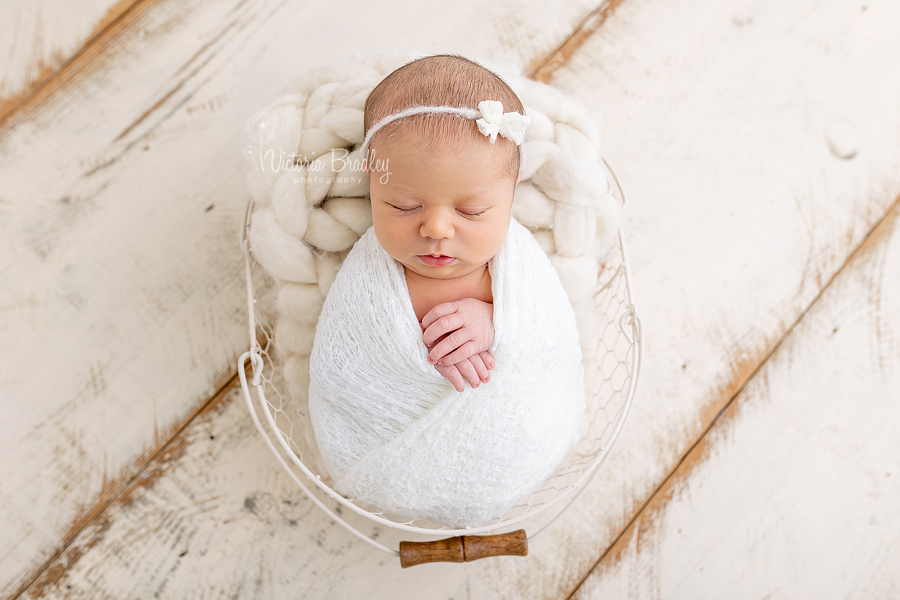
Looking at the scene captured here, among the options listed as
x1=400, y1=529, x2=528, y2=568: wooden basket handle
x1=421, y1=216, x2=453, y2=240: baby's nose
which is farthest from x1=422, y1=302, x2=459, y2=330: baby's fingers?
x1=400, y1=529, x2=528, y2=568: wooden basket handle

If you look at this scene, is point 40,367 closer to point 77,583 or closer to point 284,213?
point 77,583

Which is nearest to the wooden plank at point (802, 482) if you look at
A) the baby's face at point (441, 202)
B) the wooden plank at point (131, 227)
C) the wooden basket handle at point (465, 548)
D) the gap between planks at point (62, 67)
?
the wooden basket handle at point (465, 548)

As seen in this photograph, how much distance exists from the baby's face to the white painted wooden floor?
19.5 inches

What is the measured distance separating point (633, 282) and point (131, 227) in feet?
3.32

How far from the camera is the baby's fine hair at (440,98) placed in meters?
0.77

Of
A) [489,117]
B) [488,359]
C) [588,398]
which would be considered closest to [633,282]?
[588,398]

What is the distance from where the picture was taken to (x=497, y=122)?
769 mm

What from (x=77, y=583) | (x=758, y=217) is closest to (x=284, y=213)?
(x=77, y=583)

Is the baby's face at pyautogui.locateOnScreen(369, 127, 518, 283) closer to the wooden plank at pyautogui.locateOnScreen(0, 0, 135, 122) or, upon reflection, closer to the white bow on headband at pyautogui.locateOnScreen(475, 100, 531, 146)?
the white bow on headband at pyautogui.locateOnScreen(475, 100, 531, 146)

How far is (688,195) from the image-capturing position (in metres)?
1.26

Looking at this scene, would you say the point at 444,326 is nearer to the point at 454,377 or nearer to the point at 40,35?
the point at 454,377

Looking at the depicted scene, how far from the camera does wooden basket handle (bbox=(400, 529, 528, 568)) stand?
93 cm

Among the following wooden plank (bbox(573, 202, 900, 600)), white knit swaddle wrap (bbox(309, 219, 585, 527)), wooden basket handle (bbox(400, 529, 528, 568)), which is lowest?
wooden plank (bbox(573, 202, 900, 600))

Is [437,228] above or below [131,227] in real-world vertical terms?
above
